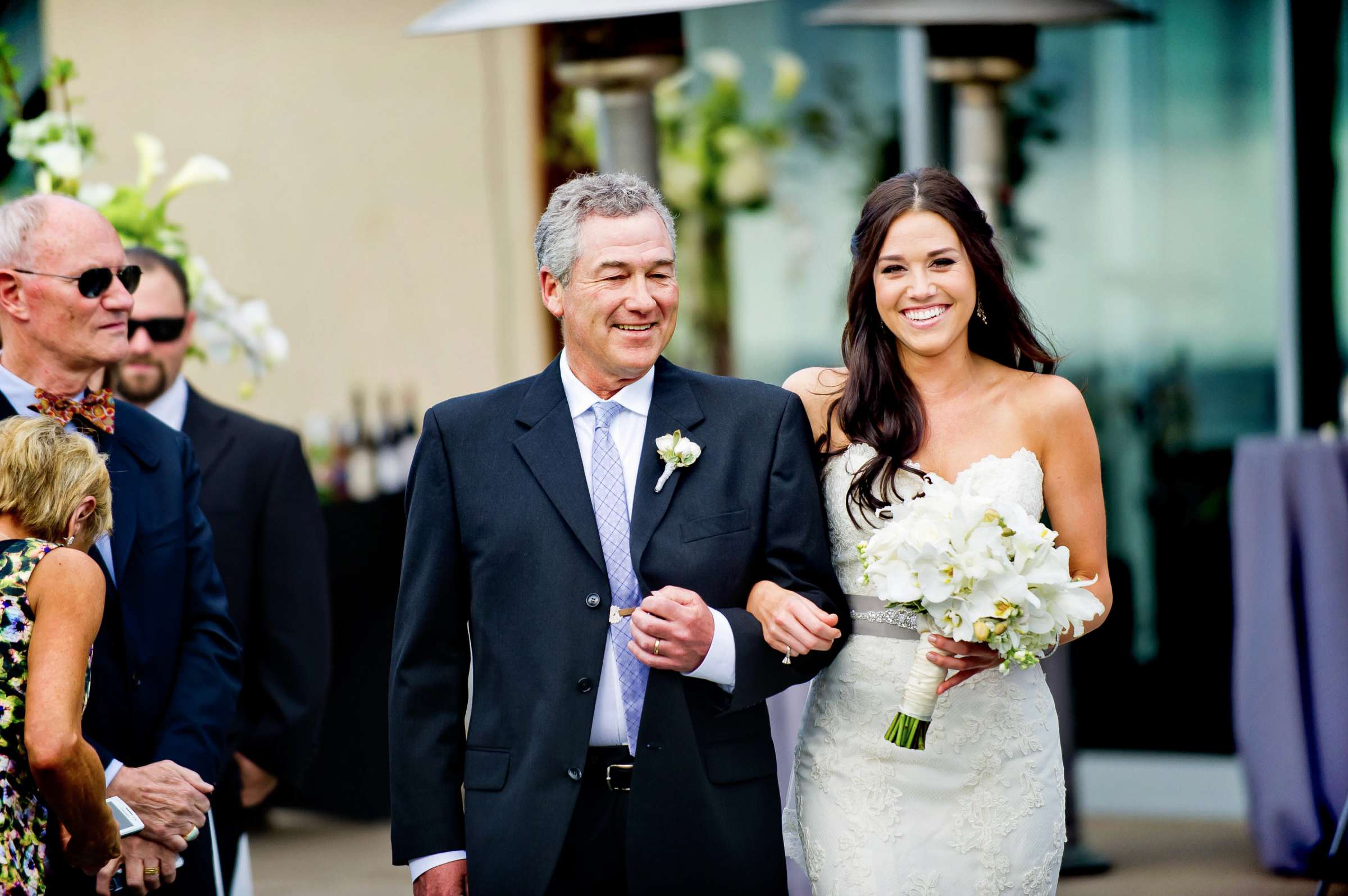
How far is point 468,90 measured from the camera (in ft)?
30.4

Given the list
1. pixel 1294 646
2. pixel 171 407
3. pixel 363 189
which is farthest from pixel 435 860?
pixel 363 189

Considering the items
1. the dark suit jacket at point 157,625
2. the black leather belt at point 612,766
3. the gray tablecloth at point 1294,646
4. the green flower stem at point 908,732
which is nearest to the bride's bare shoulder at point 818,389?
the green flower stem at point 908,732

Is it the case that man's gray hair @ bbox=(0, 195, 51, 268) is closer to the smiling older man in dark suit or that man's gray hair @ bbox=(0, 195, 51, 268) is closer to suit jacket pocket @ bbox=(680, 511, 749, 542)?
the smiling older man in dark suit

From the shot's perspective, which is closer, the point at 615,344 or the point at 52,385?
the point at 615,344

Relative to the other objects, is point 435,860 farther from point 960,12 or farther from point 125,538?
point 960,12

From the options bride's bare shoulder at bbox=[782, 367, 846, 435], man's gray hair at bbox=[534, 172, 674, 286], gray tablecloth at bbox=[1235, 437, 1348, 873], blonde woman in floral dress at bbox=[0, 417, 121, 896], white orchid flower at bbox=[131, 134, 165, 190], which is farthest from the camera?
gray tablecloth at bbox=[1235, 437, 1348, 873]

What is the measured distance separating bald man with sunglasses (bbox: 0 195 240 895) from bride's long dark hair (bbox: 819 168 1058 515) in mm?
1490

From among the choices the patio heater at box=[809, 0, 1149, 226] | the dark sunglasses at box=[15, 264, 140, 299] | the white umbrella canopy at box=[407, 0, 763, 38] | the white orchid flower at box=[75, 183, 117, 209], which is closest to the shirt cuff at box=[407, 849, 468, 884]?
the dark sunglasses at box=[15, 264, 140, 299]

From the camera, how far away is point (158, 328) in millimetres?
4504

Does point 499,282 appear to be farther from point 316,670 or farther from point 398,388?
point 316,670

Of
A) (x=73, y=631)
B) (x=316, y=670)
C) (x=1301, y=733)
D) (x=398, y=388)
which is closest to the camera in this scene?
(x=73, y=631)

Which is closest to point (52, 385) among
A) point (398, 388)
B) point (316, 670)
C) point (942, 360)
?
point (316, 670)

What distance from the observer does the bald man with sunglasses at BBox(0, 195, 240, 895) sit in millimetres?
3439

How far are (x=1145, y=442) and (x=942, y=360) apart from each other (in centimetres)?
492
